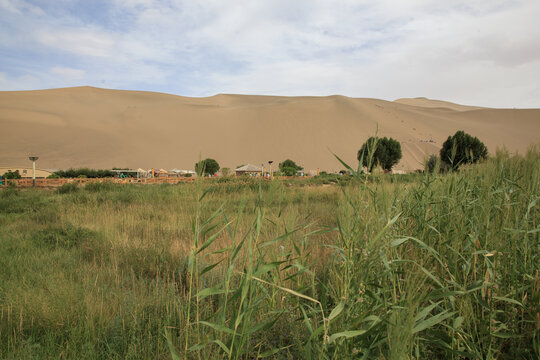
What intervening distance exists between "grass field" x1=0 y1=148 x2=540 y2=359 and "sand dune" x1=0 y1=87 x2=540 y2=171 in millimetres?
53202

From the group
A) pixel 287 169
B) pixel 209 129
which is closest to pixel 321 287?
pixel 287 169

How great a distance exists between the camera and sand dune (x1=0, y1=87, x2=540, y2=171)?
6066 centimetres

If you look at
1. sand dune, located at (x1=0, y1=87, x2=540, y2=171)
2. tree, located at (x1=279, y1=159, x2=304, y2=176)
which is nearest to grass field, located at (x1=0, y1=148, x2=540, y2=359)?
tree, located at (x1=279, y1=159, x2=304, y2=176)

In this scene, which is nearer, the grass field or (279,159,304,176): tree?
the grass field

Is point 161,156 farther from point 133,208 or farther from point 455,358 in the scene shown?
point 455,358

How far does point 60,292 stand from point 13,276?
1031mm

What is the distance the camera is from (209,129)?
74.1 meters

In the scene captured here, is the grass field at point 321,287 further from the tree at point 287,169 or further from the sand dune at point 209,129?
the sand dune at point 209,129

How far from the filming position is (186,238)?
4.73 meters

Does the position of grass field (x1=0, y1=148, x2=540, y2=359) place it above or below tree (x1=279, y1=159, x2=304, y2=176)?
below

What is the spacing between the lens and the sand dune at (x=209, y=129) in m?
60.7

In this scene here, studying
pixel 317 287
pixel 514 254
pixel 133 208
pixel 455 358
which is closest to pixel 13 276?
pixel 317 287

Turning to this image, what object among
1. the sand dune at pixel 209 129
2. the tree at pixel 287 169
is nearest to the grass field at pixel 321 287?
the tree at pixel 287 169

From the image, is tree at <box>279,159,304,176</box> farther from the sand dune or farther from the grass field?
the sand dune
